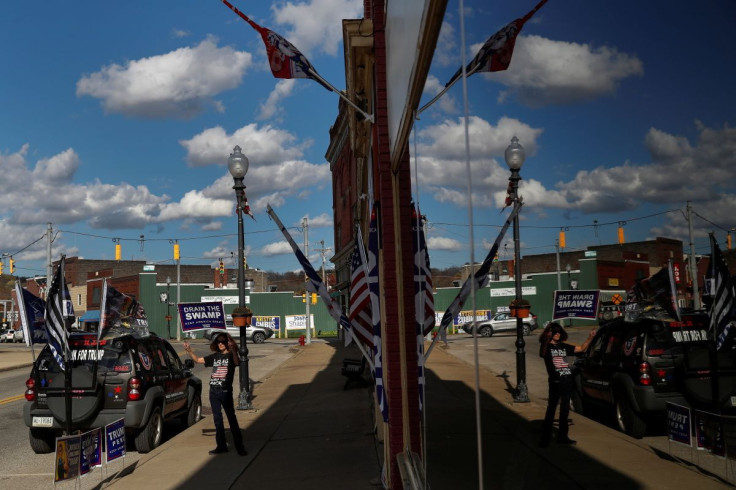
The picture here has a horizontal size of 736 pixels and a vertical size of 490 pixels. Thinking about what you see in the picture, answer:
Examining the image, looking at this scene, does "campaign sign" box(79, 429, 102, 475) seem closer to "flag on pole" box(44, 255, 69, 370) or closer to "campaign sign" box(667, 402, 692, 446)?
"flag on pole" box(44, 255, 69, 370)

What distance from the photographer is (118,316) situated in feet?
34.4

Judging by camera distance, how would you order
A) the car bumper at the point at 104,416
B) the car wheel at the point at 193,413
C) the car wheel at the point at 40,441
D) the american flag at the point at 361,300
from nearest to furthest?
the american flag at the point at 361,300
the car bumper at the point at 104,416
the car wheel at the point at 40,441
the car wheel at the point at 193,413

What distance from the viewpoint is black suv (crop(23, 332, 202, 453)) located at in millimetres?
10039

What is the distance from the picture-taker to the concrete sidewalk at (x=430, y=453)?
5105mm

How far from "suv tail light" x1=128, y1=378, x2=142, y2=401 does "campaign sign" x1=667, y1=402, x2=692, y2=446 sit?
7.19 metres

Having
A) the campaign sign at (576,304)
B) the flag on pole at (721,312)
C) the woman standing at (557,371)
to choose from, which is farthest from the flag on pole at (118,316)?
the flag on pole at (721,312)

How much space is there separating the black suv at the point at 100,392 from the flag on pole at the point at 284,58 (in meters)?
4.67

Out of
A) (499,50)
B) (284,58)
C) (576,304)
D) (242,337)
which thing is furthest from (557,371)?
(242,337)

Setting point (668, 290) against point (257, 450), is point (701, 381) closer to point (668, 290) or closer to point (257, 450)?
point (668, 290)

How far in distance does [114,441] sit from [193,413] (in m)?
4.82

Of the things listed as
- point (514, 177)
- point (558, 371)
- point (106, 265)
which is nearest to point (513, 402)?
point (558, 371)

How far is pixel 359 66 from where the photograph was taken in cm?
1253

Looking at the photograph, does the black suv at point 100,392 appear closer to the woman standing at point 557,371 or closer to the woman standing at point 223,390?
the woman standing at point 223,390

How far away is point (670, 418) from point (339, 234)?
134 ft
